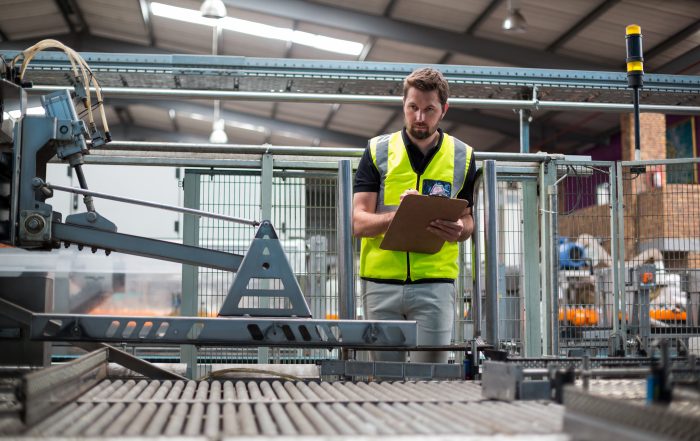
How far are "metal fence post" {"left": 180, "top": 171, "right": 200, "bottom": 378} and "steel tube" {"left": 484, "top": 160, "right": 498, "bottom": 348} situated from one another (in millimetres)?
1916

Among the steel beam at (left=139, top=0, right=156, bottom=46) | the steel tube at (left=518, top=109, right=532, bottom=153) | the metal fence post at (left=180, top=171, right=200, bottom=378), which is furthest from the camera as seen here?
the steel beam at (left=139, top=0, right=156, bottom=46)

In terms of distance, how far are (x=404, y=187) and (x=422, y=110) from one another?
294mm

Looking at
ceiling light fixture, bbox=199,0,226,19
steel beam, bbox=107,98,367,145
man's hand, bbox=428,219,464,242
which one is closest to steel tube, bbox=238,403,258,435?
man's hand, bbox=428,219,464,242

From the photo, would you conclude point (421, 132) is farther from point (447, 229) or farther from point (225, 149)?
point (225, 149)

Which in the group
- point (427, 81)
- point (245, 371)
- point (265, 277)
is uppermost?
point (427, 81)

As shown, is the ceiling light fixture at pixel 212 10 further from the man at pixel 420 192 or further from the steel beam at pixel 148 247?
the steel beam at pixel 148 247

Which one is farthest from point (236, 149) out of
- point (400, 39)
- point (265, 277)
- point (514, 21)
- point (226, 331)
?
point (400, 39)

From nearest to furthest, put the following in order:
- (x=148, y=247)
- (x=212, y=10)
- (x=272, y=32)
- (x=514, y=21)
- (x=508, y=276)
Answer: (x=148, y=247) < (x=508, y=276) < (x=212, y=10) < (x=514, y=21) < (x=272, y=32)

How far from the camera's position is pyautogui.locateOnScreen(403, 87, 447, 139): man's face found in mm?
2809

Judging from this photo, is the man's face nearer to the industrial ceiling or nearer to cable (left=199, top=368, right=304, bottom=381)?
cable (left=199, top=368, right=304, bottom=381)

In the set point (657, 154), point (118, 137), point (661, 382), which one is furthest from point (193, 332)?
point (118, 137)

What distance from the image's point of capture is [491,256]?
2.71 meters

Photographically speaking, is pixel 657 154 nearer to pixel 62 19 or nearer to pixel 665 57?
pixel 665 57

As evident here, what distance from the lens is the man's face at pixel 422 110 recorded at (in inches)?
111
